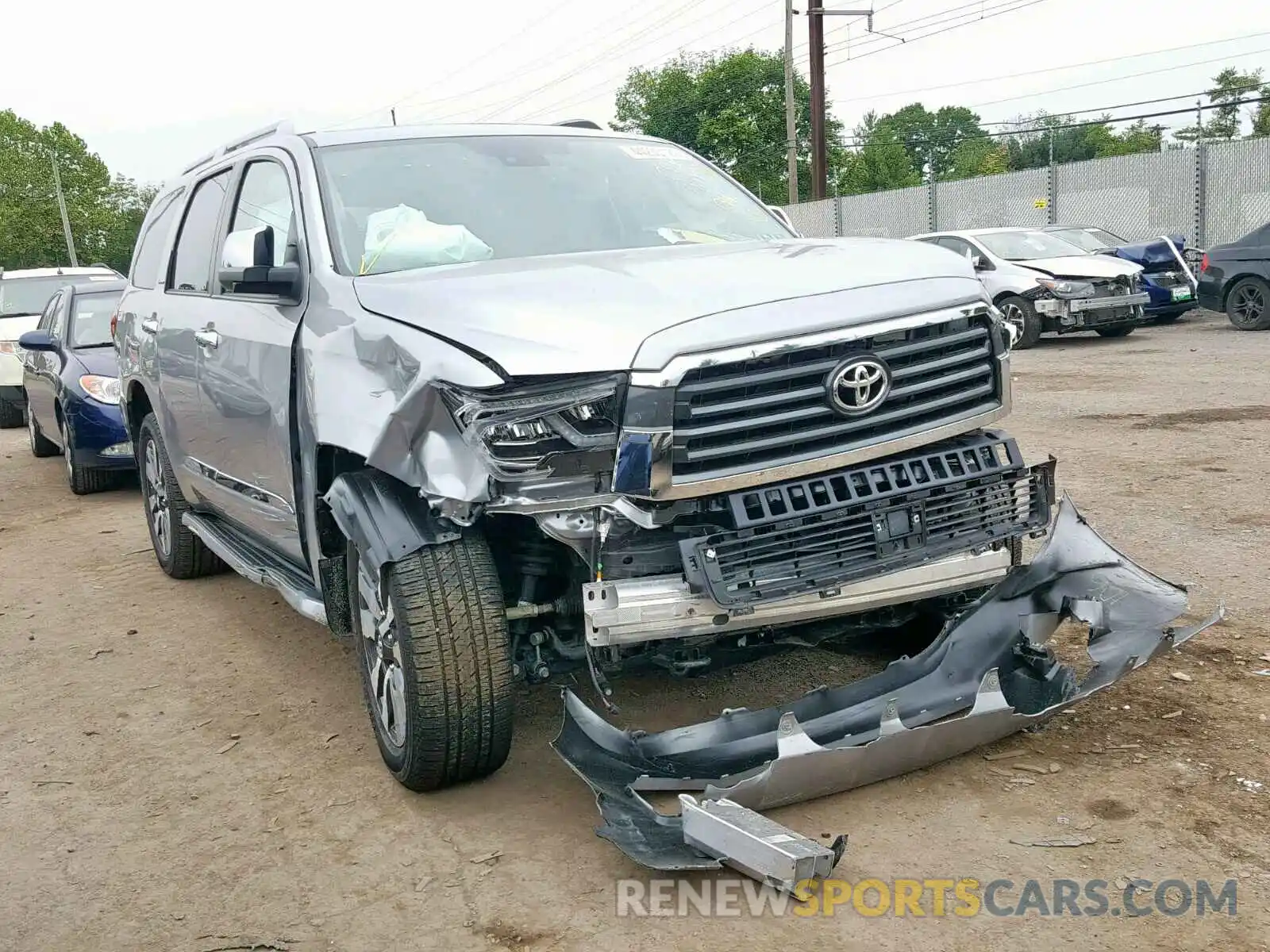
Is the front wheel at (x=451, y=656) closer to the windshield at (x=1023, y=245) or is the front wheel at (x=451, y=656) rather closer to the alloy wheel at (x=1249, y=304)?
the windshield at (x=1023, y=245)

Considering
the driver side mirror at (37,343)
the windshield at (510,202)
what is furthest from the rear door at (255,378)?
the driver side mirror at (37,343)

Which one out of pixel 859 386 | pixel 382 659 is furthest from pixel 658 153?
pixel 382 659

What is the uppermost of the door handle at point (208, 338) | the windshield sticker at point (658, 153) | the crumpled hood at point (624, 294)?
the windshield sticker at point (658, 153)

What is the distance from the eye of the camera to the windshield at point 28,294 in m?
15.2

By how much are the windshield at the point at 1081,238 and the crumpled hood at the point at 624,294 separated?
1392cm

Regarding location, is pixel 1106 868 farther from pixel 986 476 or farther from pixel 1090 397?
pixel 1090 397

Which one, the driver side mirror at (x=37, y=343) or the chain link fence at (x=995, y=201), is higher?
the chain link fence at (x=995, y=201)

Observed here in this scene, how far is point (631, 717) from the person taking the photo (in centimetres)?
414

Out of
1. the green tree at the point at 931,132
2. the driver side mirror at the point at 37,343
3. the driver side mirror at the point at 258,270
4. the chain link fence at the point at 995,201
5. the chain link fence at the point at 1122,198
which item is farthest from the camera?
the green tree at the point at 931,132

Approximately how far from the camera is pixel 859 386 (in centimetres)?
338

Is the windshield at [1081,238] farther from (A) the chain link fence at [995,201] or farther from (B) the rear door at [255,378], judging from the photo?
(B) the rear door at [255,378]

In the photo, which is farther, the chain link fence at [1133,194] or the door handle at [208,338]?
the chain link fence at [1133,194]

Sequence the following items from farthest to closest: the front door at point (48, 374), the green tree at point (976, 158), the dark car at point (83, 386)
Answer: the green tree at point (976, 158) < the front door at point (48, 374) < the dark car at point (83, 386)

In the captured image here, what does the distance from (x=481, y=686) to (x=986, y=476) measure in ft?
4.99
